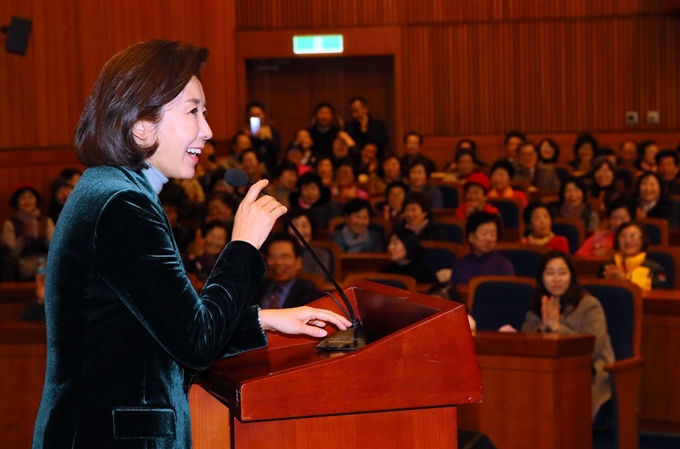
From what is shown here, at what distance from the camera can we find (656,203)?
8750 millimetres

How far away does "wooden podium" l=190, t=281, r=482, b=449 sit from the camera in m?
1.64

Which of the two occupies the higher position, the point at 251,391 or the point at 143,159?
the point at 143,159

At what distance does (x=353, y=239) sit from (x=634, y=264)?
2486 millimetres

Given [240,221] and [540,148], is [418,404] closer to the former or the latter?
[240,221]

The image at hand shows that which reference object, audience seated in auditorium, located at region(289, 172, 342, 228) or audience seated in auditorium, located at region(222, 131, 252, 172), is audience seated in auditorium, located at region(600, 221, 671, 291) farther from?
audience seated in auditorium, located at region(222, 131, 252, 172)

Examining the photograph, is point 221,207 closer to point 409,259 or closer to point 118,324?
point 409,259

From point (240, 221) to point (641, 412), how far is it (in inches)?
166

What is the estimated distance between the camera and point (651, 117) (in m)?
14.5

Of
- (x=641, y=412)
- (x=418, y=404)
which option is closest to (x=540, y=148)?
(x=641, y=412)

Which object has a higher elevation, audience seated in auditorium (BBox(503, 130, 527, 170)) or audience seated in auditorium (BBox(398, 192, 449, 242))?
audience seated in auditorium (BBox(503, 130, 527, 170))

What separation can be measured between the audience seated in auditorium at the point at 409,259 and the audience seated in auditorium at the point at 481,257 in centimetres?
17

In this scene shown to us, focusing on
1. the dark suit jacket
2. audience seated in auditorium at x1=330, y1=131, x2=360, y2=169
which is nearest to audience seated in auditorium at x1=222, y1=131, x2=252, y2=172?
audience seated in auditorium at x1=330, y1=131, x2=360, y2=169

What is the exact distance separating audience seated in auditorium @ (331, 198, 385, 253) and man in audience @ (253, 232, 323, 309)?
2304 millimetres

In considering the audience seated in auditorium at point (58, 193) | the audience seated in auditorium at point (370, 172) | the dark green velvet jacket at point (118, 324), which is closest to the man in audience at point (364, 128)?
the audience seated in auditorium at point (370, 172)
